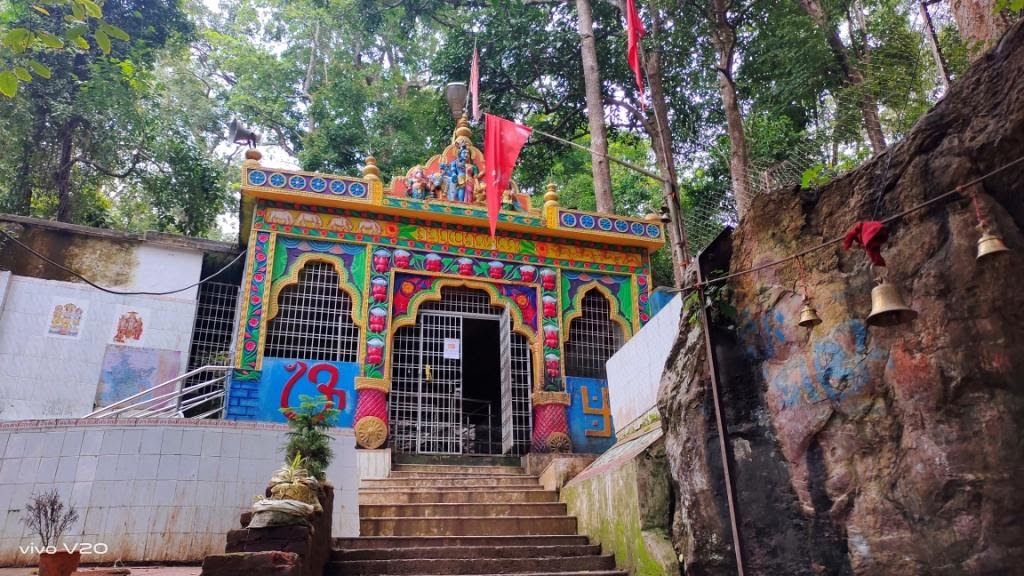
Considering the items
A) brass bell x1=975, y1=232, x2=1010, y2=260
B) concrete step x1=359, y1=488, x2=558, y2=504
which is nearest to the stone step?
concrete step x1=359, y1=488, x2=558, y2=504

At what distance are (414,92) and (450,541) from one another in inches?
726

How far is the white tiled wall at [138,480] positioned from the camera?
20.6ft

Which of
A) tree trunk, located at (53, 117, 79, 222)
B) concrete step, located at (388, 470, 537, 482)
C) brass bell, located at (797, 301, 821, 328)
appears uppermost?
tree trunk, located at (53, 117, 79, 222)

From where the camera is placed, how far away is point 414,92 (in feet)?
75.5

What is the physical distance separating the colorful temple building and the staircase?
1.63 meters

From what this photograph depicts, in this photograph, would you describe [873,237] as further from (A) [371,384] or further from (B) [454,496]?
(A) [371,384]

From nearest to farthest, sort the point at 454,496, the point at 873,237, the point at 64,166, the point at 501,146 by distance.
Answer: the point at 873,237
the point at 501,146
the point at 454,496
the point at 64,166

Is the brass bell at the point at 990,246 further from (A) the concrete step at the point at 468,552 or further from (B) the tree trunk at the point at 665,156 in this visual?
(A) the concrete step at the point at 468,552

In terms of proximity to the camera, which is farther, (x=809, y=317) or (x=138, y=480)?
(x=138, y=480)

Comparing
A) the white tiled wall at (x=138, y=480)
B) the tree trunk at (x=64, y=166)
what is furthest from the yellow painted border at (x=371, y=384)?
the tree trunk at (x=64, y=166)

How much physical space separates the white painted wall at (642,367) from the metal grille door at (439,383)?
317 cm

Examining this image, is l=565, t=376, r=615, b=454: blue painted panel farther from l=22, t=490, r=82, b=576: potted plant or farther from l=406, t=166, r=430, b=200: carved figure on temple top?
l=22, t=490, r=82, b=576: potted plant

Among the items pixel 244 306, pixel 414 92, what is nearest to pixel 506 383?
pixel 244 306

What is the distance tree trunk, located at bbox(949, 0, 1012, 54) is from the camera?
5.96 metres
